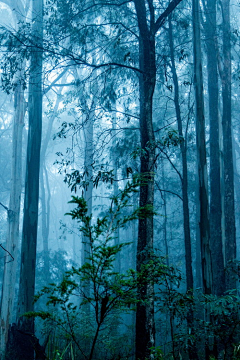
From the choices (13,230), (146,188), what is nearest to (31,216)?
(13,230)

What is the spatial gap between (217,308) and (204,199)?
8.90ft

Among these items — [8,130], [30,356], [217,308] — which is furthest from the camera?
[8,130]

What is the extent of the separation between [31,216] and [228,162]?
5573 mm

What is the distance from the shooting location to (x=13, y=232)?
30.6 ft

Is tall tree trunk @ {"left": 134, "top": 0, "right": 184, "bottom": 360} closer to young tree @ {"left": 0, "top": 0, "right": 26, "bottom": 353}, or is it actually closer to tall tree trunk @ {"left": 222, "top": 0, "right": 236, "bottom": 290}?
young tree @ {"left": 0, "top": 0, "right": 26, "bottom": 353}

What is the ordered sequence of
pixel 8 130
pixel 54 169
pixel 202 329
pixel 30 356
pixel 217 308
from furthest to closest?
1. pixel 54 169
2. pixel 8 130
3. pixel 30 356
4. pixel 202 329
5. pixel 217 308

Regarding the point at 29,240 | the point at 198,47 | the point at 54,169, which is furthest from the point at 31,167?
the point at 54,169

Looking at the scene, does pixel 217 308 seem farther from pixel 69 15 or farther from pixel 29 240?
pixel 69 15

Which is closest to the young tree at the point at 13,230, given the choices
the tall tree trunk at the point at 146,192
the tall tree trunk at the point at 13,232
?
the tall tree trunk at the point at 13,232

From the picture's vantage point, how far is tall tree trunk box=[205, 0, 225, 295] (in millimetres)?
7960

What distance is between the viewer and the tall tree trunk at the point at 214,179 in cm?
796

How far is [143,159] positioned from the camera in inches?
200

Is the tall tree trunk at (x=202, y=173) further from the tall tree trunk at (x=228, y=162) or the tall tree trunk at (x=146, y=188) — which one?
the tall tree trunk at (x=228, y=162)

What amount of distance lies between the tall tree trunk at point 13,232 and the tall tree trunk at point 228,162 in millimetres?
5286
